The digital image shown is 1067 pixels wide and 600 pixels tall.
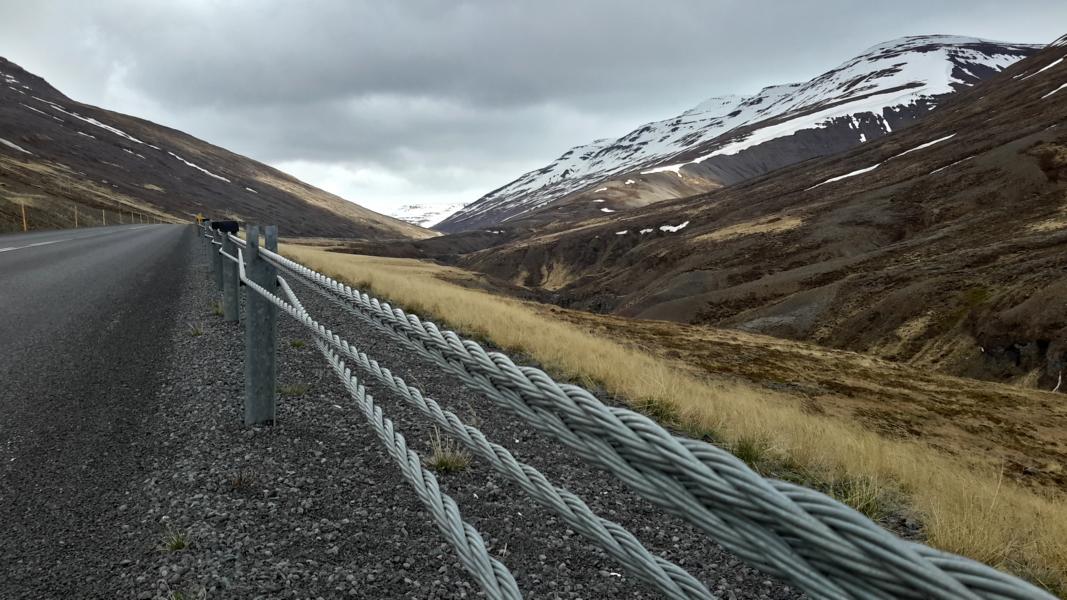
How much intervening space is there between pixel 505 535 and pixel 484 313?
340 inches

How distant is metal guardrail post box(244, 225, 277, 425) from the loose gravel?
185 millimetres

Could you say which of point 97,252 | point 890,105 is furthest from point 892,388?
point 890,105

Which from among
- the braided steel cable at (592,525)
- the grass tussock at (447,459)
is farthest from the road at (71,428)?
the braided steel cable at (592,525)

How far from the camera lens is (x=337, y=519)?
9.35 feet

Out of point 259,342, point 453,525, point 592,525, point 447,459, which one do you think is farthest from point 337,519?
point 592,525

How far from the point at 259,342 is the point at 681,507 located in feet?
11.6

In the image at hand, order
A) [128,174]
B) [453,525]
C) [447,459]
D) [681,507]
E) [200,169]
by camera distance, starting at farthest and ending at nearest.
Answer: [200,169] → [128,174] → [447,459] → [453,525] → [681,507]

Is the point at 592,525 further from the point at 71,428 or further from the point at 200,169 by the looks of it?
the point at 200,169

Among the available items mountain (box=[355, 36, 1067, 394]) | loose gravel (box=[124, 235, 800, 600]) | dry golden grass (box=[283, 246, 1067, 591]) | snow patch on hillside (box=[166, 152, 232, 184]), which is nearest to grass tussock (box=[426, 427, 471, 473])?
loose gravel (box=[124, 235, 800, 600])

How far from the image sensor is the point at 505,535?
117 inches

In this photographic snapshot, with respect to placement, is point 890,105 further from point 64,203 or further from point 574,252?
point 64,203

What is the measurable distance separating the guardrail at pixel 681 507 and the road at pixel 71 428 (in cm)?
180

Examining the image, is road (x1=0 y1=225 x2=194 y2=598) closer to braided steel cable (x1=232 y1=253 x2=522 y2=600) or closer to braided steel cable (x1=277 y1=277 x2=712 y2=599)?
braided steel cable (x1=232 y1=253 x2=522 y2=600)

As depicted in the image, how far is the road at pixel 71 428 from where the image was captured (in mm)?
2357
